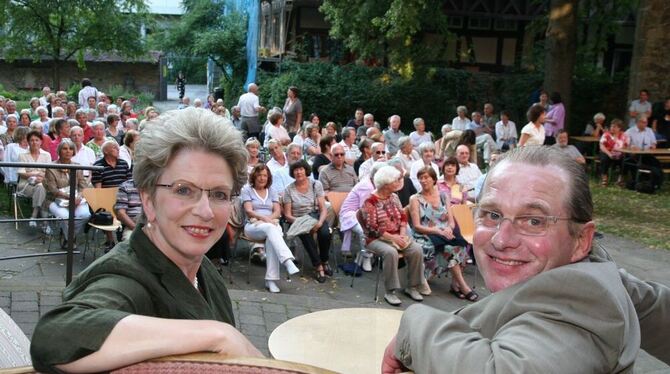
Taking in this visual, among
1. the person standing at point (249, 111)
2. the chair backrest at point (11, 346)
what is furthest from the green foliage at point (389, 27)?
the chair backrest at point (11, 346)

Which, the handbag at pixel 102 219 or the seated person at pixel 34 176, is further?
the seated person at pixel 34 176

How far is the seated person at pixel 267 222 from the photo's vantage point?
24.5 feet

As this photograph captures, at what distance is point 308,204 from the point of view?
845 centimetres

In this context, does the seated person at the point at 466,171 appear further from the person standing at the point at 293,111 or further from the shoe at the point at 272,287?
the person standing at the point at 293,111

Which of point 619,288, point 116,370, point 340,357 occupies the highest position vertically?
point 619,288

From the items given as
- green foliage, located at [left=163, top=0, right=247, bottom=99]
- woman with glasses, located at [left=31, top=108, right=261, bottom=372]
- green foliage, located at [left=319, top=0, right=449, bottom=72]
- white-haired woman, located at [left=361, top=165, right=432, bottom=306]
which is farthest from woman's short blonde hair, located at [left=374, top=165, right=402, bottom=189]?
green foliage, located at [left=163, top=0, right=247, bottom=99]

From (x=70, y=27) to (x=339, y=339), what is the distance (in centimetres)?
2834

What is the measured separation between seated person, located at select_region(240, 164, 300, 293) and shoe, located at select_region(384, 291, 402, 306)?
3.24ft

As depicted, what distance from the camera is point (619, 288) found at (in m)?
1.39

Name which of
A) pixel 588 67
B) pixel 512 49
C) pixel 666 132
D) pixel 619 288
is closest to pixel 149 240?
pixel 619 288

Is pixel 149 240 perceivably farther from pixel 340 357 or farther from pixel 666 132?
pixel 666 132

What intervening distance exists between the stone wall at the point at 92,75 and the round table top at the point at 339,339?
43.5m

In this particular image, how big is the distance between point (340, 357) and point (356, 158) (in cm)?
812

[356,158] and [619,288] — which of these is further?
[356,158]
